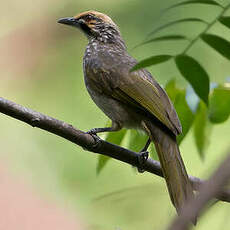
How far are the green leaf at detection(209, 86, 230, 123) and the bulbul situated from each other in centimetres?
36

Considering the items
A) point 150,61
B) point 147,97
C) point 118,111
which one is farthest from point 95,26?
point 150,61

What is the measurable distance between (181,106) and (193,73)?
2.81ft

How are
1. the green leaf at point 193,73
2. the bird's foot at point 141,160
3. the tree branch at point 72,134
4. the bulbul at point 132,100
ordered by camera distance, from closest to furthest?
the green leaf at point 193,73
the tree branch at point 72,134
the bulbul at point 132,100
the bird's foot at point 141,160

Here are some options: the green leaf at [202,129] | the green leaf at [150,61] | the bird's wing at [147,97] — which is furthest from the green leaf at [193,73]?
the bird's wing at [147,97]

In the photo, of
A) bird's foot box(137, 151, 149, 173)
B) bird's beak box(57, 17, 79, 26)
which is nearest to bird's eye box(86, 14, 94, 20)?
bird's beak box(57, 17, 79, 26)

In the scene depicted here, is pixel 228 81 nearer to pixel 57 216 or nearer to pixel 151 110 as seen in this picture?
pixel 151 110

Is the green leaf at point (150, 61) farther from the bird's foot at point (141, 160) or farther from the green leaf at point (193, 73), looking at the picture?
the bird's foot at point (141, 160)

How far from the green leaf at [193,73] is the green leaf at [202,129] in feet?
2.82

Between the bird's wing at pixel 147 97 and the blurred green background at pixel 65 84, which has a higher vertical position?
the bird's wing at pixel 147 97

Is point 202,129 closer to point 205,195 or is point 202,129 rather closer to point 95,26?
point 95,26

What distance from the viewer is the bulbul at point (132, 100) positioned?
3063 mm

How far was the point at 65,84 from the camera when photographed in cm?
727

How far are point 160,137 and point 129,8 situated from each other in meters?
3.99

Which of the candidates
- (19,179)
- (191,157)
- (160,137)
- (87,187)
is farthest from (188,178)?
(19,179)
